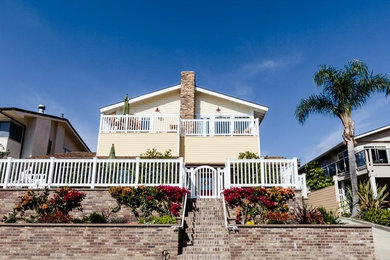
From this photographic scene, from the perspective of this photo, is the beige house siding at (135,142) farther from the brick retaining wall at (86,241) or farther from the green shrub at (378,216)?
the green shrub at (378,216)

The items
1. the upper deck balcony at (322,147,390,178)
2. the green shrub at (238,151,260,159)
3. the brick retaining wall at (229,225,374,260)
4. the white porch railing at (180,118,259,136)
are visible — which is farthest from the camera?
the upper deck balcony at (322,147,390,178)

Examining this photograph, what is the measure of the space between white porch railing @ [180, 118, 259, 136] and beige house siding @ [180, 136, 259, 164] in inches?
13.8

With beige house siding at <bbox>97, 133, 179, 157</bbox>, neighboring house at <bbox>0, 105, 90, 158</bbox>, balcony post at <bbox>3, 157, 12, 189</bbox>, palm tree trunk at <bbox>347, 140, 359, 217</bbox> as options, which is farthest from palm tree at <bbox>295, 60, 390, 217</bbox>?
neighboring house at <bbox>0, 105, 90, 158</bbox>

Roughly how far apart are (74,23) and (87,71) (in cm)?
310

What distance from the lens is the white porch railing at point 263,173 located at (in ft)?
37.5

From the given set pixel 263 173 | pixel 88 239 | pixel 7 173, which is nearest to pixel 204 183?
pixel 263 173

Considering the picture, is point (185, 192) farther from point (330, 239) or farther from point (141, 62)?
point (141, 62)

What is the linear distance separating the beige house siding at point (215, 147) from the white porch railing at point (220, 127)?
351 millimetres

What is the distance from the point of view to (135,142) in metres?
16.5

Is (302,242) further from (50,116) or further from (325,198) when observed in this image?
(50,116)

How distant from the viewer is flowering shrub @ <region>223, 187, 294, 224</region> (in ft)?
34.2

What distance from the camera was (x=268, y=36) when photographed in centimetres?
1688

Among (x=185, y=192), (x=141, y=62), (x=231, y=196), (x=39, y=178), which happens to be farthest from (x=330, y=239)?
(x=141, y=62)

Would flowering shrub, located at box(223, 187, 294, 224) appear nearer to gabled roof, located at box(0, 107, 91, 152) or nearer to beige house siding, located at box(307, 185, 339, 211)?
beige house siding, located at box(307, 185, 339, 211)
